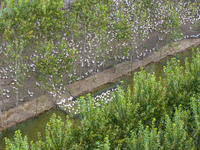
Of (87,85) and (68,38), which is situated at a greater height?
(68,38)

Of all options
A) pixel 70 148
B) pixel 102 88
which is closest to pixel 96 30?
pixel 102 88

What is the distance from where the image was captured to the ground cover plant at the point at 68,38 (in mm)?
40188

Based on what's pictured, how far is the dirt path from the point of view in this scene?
4016 centimetres

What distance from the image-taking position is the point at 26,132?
38719 millimetres

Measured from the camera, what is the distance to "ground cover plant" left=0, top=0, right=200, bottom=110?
1582 inches

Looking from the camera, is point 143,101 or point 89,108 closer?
point 89,108

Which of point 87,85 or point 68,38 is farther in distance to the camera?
point 68,38

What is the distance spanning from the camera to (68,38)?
168ft

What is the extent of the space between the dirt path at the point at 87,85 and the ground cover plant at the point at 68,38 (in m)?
→ 0.92

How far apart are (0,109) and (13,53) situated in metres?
6.60

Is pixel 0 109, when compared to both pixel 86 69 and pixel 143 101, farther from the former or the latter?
pixel 143 101

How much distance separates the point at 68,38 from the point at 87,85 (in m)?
8.90

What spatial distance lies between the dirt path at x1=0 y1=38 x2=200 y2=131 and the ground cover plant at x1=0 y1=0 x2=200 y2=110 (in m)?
0.92

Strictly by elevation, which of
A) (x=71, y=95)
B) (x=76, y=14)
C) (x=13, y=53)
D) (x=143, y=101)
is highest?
(x=76, y=14)
